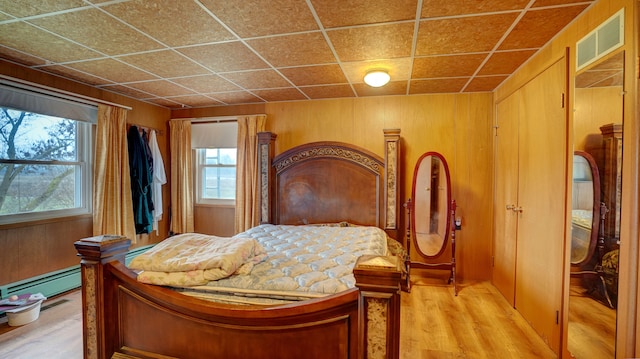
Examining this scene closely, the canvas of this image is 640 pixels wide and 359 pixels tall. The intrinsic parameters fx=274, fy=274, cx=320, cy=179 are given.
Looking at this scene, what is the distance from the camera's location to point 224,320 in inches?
51.6

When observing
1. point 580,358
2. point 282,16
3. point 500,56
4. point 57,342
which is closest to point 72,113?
point 57,342

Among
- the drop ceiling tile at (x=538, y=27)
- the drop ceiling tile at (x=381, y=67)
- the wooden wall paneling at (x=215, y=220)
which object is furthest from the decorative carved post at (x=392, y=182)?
the wooden wall paneling at (x=215, y=220)

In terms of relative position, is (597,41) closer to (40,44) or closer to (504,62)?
(504,62)

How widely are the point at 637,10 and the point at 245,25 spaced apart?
6.86ft

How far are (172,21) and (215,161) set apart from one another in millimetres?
2577

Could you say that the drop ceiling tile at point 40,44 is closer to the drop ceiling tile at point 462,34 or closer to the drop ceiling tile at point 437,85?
the drop ceiling tile at point 462,34

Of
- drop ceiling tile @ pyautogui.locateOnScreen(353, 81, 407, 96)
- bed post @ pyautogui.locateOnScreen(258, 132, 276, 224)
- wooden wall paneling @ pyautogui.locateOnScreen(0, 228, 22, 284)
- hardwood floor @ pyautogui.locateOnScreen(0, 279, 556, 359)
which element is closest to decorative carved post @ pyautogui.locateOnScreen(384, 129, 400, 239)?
drop ceiling tile @ pyautogui.locateOnScreen(353, 81, 407, 96)

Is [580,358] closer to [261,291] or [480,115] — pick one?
[261,291]

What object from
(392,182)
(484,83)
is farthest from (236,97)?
(484,83)

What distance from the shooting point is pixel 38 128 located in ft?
9.10

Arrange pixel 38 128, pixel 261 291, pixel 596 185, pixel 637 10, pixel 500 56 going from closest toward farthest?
pixel 637 10
pixel 261 291
pixel 596 185
pixel 500 56
pixel 38 128

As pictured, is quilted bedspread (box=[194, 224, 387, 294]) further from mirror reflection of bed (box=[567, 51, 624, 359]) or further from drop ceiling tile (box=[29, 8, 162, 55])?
drop ceiling tile (box=[29, 8, 162, 55])

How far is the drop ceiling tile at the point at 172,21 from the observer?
1.63 meters

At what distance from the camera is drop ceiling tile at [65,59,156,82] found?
249cm
